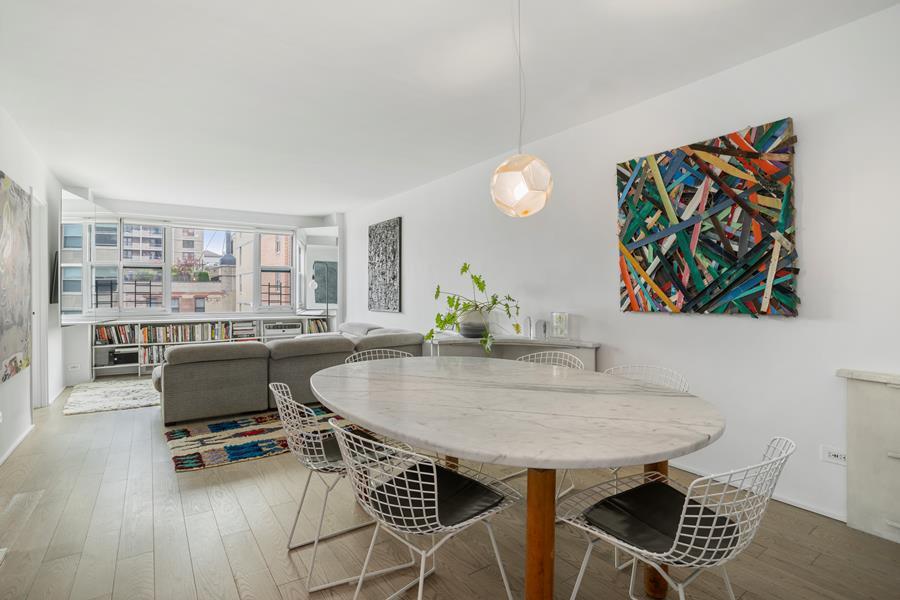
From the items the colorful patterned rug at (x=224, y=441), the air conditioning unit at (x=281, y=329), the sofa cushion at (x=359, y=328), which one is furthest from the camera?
the air conditioning unit at (x=281, y=329)

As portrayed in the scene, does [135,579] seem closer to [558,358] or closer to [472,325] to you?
[558,358]

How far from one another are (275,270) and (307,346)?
4292 mm

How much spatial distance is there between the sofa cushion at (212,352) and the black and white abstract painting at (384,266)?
2254mm

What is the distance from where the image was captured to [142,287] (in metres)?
7.27

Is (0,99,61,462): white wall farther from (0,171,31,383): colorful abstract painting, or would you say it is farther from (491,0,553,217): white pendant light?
(491,0,553,217): white pendant light

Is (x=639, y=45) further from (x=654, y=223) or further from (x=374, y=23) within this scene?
(x=374, y=23)

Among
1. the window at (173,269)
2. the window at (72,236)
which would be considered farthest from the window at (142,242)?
the window at (72,236)

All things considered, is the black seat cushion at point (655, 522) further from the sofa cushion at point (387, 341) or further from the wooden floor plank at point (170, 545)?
the sofa cushion at point (387, 341)

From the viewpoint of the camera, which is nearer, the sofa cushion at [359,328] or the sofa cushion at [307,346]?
the sofa cushion at [307,346]

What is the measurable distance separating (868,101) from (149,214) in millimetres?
8060

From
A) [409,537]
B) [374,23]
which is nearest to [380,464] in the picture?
[409,537]

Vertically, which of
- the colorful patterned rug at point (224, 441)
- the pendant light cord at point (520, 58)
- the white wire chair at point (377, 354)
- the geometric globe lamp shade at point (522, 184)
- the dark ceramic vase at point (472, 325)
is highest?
the pendant light cord at point (520, 58)

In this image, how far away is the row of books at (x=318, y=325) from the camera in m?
8.14

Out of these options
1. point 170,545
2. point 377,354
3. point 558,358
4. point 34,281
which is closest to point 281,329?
point 34,281
